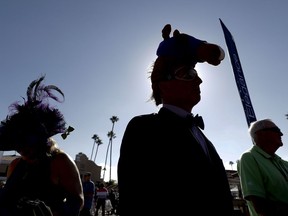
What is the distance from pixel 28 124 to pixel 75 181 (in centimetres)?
68

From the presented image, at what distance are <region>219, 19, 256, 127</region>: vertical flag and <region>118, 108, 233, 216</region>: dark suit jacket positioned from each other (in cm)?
392

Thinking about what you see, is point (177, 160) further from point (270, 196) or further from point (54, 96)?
point (54, 96)

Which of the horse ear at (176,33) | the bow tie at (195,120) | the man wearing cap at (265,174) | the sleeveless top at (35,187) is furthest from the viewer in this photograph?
the man wearing cap at (265,174)

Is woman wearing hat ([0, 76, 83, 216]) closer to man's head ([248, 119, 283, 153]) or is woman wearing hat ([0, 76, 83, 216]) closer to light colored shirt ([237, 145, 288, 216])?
light colored shirt ([237, 145, 288, 216])

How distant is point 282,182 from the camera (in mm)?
2434

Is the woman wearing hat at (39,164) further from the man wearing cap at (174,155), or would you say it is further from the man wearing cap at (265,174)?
the man wearing cap at (265,174)

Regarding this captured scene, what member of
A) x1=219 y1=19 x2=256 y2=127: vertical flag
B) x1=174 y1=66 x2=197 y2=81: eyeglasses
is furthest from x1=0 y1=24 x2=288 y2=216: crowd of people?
x1=219 y1=19 x2=256 y2=127: vertical flag

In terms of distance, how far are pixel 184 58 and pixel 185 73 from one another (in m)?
0.10

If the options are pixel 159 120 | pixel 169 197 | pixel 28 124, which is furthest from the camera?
pixel 28 124

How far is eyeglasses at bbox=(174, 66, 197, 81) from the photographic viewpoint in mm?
1583

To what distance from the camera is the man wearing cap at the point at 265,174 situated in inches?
91.1

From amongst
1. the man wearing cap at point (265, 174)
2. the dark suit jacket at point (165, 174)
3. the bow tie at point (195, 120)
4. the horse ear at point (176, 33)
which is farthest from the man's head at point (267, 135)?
the horse ear at point (176, 33)

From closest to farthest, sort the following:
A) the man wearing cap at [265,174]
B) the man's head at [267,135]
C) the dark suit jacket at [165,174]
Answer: the dark suit jacket at [165,174] → the man wearing cap at [265,174] → the man's head at [267,135]

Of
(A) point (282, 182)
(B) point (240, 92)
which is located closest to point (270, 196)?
(A) point (282, 182)
